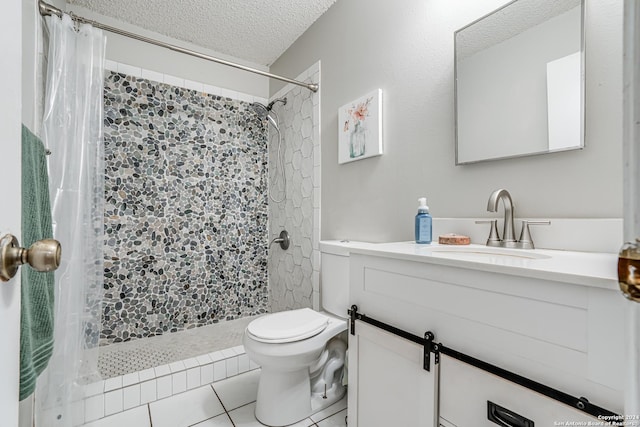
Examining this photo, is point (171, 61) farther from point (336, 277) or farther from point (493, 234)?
point (493, 234)

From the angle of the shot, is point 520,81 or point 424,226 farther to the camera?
point 424,226

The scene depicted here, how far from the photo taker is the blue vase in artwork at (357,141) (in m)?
1.77

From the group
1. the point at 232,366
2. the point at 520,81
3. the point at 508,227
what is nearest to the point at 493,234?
the point at 508,227

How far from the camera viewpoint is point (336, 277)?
1693mm

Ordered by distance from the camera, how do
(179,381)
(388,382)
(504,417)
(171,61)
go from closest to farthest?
(504,417) < (388,382) < (179,381) < (171,61)

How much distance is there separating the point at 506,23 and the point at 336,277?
136 cm

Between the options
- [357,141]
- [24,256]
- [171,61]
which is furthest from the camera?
[171,61]

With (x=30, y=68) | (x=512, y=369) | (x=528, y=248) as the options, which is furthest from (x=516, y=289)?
(x=30, y=68)

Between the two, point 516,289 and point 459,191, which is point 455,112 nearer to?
point 459,191

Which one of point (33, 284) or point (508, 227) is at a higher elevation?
point (508, 227)

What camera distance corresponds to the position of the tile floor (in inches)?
57.9

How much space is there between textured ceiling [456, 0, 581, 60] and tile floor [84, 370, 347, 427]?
5.93ft

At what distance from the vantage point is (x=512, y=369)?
69cm

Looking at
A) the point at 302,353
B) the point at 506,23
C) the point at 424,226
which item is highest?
the point at 506,23
